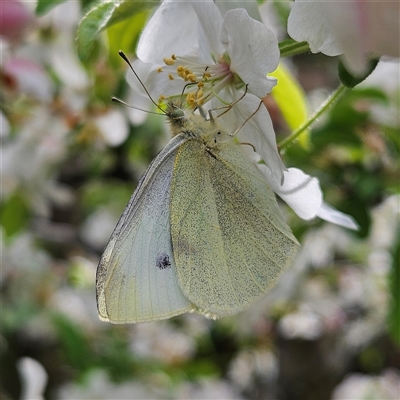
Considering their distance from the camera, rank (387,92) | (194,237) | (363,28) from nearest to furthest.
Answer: (363,28)
(194,237)
(387,92)

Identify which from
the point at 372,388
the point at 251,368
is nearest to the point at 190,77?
the point at 372,388

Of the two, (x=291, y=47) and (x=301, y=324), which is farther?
(x=301, y=324)

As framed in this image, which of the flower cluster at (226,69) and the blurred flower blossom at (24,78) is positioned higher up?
the flower cluster at (226,69)

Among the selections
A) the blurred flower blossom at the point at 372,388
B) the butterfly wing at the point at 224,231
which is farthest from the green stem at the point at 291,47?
the blurred flower blossom at the point at 372,388

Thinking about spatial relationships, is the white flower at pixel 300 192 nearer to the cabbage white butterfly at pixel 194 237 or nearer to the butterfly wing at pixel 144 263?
the cabbage white butterfly at pixel 194 237

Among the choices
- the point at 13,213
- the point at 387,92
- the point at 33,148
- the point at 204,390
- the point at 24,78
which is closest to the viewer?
the point at 24,78

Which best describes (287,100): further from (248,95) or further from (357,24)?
(357,24)

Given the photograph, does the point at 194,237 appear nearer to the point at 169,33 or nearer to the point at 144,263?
the point at 144,263

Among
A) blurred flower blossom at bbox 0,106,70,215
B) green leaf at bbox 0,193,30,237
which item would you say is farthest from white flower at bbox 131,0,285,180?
green leaf at bbox 0,193,30,237
